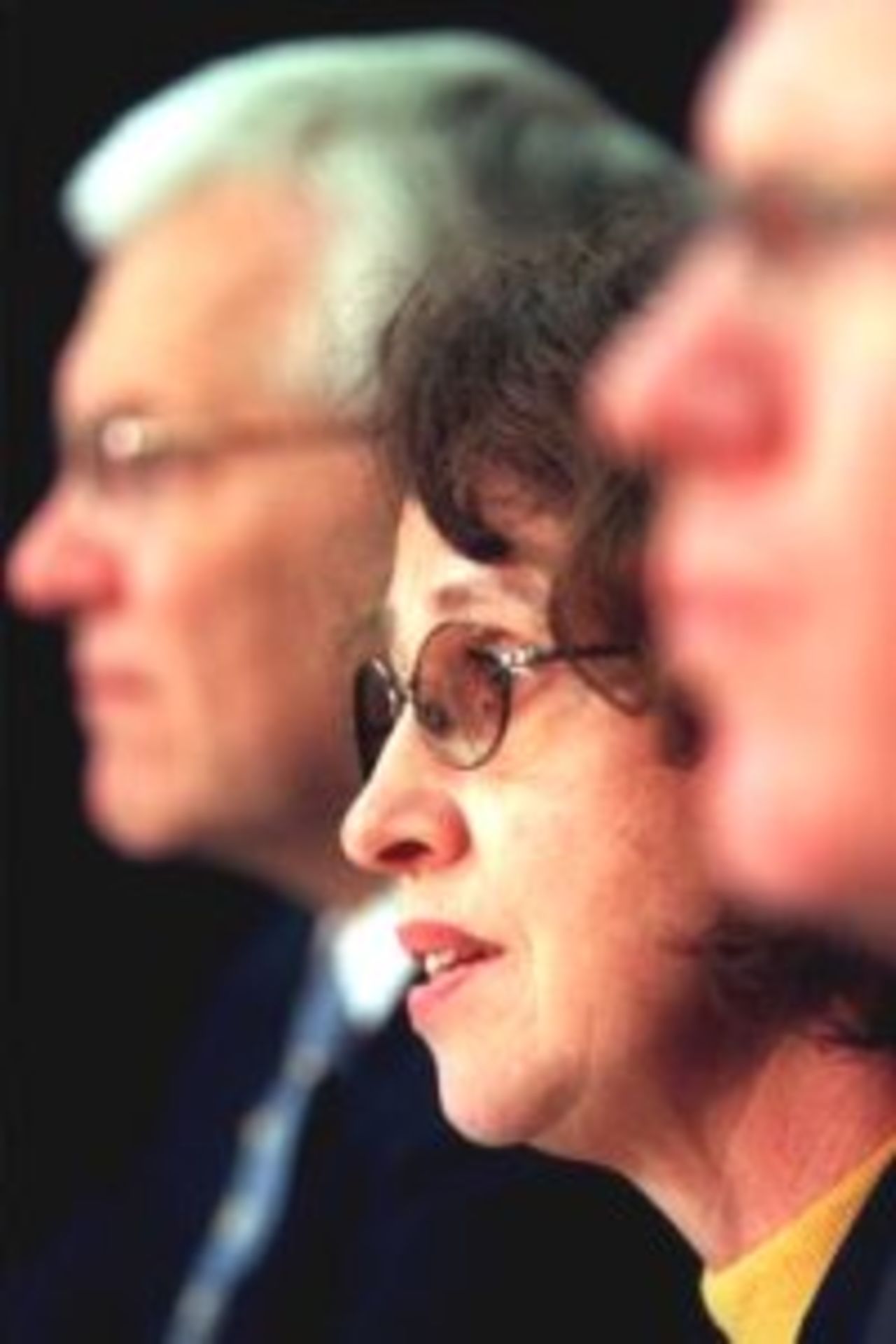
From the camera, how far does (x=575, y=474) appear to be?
7.24 feet

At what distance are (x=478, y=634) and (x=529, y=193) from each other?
1.31 m

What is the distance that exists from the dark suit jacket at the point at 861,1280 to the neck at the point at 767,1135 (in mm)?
50

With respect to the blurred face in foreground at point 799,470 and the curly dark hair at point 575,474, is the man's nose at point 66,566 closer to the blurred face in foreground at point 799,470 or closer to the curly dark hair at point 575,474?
the curly dark hair at point 575,474

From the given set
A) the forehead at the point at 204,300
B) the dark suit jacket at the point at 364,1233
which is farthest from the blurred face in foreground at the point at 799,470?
the forehead at the point at 204,300

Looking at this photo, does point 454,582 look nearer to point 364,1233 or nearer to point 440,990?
point 440,990

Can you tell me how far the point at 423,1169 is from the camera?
3.07 meters

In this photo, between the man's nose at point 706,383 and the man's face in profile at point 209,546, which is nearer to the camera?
the man's nose at point 706,383

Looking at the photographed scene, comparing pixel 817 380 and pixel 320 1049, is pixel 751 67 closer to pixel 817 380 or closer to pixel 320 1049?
pixel 817 380

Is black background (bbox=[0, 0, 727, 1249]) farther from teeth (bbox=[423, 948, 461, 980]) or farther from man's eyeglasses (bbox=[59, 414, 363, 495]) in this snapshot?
Result: teeth (bbox=[423, 948, 461, 980])

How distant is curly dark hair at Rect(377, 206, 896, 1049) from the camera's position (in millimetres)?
2186

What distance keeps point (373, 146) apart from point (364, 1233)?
1.10 metres

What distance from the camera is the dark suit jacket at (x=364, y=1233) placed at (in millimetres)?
2691

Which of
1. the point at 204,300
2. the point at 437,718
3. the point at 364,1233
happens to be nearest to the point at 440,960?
the point at 437,718

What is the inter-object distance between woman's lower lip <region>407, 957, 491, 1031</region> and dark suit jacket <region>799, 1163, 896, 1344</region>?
268 mm
